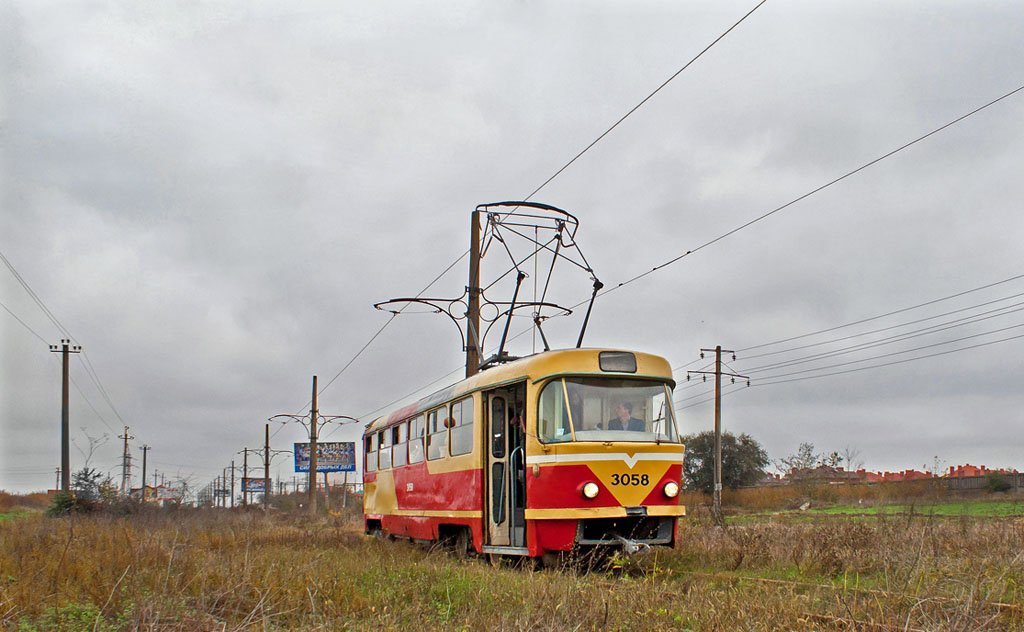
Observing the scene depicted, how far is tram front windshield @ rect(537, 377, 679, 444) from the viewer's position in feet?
37.8

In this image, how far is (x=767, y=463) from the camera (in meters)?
62.1

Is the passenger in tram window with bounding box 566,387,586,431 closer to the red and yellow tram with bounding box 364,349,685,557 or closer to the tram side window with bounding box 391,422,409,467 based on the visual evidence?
the red and yellow tram with bounding box 364,349,685,557

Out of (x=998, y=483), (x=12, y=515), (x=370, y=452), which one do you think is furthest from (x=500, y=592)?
(x=12, y=515)

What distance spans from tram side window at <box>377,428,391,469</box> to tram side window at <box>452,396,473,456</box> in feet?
16.2

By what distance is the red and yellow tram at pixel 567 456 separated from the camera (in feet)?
37.1

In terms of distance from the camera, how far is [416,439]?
16484 millimetres

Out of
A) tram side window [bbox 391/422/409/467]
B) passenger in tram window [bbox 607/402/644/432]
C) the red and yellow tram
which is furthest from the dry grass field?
tram side window [bbox 391/422/409/467]

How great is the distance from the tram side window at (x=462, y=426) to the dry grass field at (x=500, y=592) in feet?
6.91

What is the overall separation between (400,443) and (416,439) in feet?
4.52

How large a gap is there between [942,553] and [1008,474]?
42.2 m

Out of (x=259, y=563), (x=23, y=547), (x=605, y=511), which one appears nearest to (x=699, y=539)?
(x=605, y=511)

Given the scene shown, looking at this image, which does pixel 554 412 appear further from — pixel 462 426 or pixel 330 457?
pixel 330 457

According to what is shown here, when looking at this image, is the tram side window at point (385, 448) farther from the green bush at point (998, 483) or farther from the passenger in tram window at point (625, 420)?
the green bush at point (998, 483)

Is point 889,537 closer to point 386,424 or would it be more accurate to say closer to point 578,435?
point 578,435
